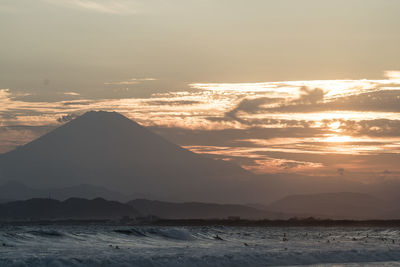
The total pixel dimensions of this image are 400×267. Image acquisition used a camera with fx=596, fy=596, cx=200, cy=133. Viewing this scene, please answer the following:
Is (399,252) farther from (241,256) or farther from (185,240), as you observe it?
(185,240)

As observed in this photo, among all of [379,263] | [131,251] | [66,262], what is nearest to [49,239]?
[131,251]

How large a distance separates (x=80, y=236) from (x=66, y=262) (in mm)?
17245

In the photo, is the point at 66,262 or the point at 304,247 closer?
the point at 66,262

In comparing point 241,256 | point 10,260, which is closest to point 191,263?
point 241,256

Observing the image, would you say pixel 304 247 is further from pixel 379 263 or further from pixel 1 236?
pixel 1 236

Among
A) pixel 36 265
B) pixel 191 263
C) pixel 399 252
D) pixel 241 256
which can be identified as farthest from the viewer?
pixel 399 252

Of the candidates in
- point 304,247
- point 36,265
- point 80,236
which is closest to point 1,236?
point 80,236

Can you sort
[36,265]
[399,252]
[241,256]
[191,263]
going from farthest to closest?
[399,252]
[241,256]
[191,263]
[36,265]

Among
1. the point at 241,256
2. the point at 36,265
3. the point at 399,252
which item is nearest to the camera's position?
the point at 36,265

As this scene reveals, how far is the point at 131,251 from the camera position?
3800 centimetres

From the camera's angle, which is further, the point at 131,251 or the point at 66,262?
the point at 131,251

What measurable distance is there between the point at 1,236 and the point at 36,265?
48.5 ft

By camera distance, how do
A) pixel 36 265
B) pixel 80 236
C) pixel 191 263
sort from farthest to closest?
pixel 80 236, pixel 191 263, pixel 36 265

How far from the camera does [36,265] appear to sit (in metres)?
30.7
